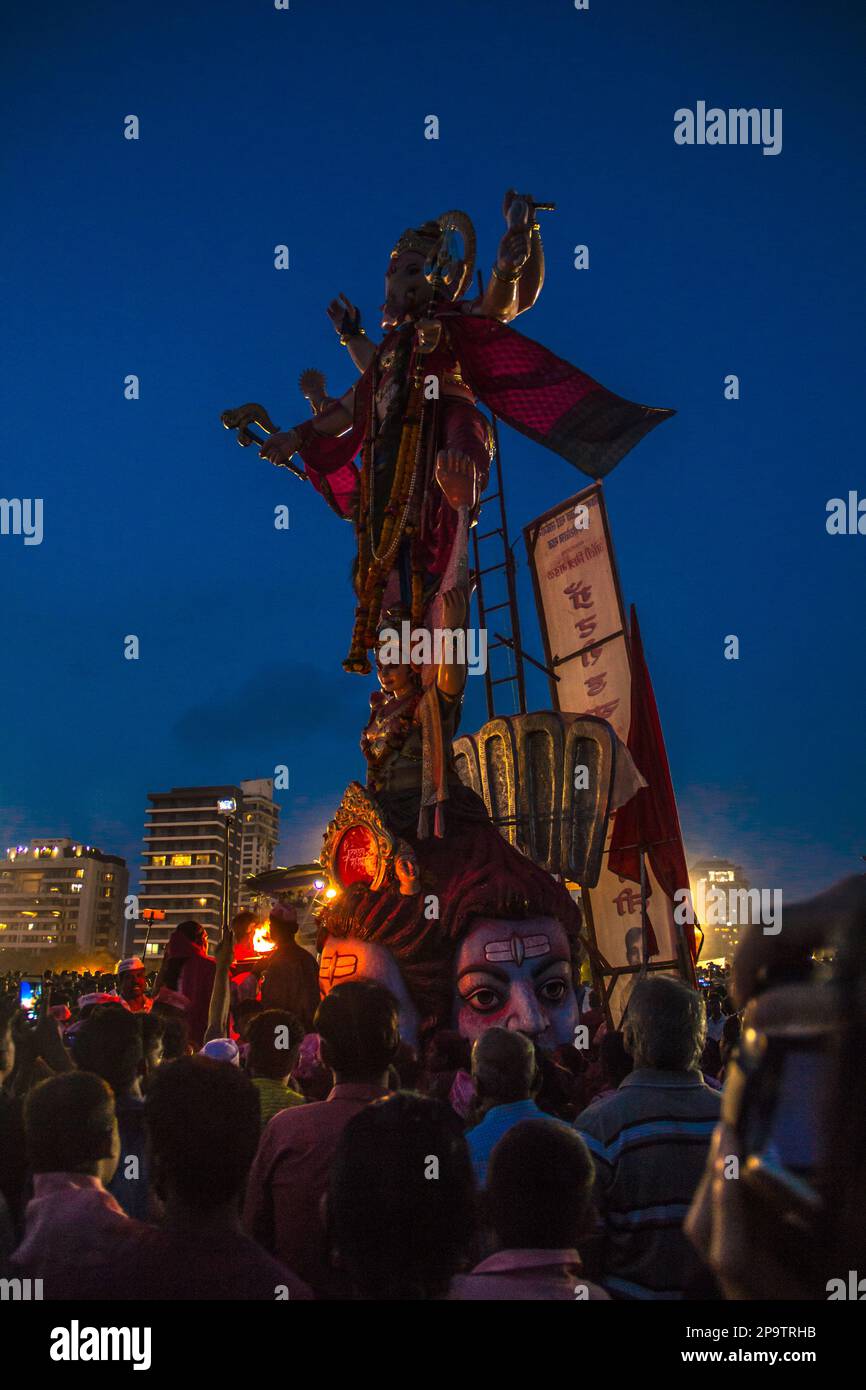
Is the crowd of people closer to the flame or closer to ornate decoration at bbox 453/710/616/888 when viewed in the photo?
ornate decoration at bbox 453/710/616/888

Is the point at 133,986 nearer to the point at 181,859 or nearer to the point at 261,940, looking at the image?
the point at 261,940

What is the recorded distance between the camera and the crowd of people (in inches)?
49.4

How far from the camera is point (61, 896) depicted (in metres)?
107

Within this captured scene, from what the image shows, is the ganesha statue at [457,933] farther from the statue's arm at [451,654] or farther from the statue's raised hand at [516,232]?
the statue's raised hand at [516,232]

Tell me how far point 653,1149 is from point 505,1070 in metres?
0.59

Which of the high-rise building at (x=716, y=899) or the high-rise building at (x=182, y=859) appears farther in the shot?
the high-rise building at (x=182, y=859)

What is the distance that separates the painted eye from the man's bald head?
352cm

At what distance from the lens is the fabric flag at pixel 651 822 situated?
34.3 ft

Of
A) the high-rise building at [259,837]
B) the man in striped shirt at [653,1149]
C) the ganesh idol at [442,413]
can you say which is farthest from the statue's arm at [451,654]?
the high-rise building at [259,837]

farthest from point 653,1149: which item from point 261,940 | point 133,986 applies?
point 261,940

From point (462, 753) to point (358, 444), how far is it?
298cm

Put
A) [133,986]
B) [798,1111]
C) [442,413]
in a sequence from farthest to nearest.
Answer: [133,986] → [442,413] → [798,1111]

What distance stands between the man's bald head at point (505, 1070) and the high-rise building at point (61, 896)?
106265mm
